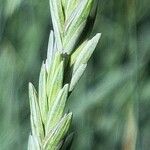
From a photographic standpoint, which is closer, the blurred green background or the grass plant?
the grass plant

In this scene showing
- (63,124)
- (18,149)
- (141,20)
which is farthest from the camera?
(141,20)

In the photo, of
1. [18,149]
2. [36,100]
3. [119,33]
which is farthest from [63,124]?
[119,33]

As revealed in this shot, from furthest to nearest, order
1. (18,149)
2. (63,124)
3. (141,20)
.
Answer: (141,20) < (18,149) < (63,124)

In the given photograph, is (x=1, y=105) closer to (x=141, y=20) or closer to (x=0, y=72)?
(x=0, y=72)

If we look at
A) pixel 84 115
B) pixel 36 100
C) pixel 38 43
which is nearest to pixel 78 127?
pixel 84 115

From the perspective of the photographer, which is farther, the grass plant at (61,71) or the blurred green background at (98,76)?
the blurred green background at (98,76)

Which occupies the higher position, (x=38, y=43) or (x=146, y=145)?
(x=38, y=43)

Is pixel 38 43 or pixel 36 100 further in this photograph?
pixel 38 43

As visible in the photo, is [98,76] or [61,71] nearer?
[61,71]
